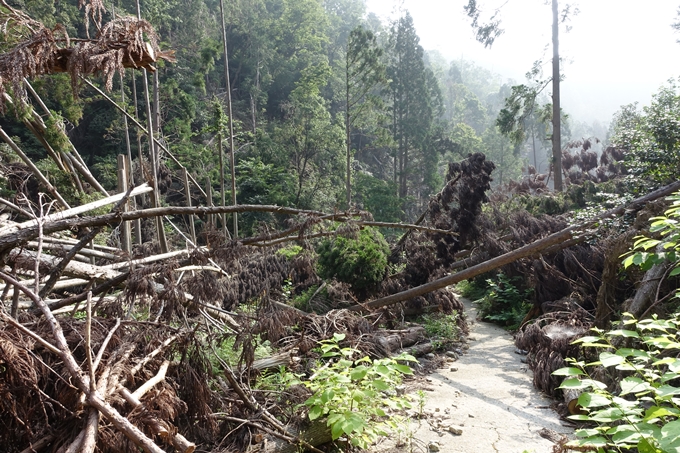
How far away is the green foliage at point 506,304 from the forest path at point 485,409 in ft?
6.04

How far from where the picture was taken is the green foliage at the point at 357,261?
731 centimetres

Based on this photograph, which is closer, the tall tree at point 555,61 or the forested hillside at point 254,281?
the forested hillside at point 254,281

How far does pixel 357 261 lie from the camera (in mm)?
7324

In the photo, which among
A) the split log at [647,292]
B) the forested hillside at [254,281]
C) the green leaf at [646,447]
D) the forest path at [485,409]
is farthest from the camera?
the split log at [647,292]

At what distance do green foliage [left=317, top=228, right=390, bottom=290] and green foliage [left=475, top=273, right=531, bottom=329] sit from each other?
2.64 meters

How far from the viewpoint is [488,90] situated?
84625mm

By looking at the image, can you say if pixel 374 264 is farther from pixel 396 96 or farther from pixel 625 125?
pixel 396 96

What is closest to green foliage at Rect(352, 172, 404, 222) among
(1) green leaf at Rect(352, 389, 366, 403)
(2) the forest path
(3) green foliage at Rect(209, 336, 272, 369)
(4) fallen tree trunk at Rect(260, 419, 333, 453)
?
(2) the forest path

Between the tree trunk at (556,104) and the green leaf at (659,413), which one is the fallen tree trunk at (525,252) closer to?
the green leaf at (659,413)

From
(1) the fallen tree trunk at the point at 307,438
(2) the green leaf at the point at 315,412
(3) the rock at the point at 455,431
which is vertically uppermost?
(2) the green leaf at the point at 315,412

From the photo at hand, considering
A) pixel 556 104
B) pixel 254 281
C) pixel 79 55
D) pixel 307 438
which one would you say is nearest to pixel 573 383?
pixel 307 438

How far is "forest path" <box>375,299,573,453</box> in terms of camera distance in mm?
3608

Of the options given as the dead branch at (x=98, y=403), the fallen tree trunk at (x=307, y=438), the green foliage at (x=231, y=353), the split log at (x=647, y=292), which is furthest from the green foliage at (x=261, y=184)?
the dead branch at (x=98, y=403)

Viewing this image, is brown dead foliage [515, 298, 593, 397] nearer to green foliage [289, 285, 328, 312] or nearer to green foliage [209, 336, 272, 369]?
green foliage [209, 336, 272, 369]
